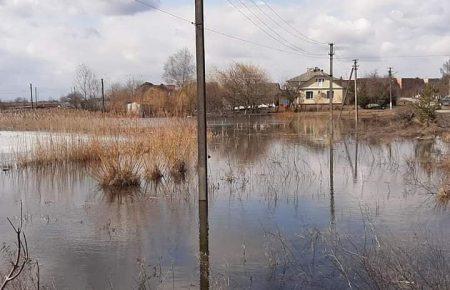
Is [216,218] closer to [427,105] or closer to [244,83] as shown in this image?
[427,105]

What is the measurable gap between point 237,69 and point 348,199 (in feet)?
188

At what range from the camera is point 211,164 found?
18.3 m

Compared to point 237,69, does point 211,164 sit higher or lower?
lower

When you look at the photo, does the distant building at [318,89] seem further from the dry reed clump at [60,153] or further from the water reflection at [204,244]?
the water reflection at [204,244]

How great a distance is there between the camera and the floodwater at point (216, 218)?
683 cm

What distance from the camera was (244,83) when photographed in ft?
221

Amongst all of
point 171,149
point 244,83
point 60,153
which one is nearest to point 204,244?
point 171,149

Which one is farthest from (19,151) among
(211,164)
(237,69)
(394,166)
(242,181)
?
(237,69)

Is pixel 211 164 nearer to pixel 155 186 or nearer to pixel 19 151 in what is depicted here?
pixel 155 186

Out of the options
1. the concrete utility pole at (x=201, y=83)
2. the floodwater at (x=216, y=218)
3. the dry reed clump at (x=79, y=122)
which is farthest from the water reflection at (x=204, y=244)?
the dry reed clump at (x=79, y=122)

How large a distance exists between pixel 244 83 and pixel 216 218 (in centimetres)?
5812

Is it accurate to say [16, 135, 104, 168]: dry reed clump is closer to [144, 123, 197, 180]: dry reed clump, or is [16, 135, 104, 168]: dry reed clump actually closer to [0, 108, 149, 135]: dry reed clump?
[0, 108, 149, 135]: dry reed clump

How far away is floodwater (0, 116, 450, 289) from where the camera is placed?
6828mm

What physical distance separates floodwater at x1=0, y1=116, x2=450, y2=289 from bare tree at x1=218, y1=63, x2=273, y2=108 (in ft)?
163
